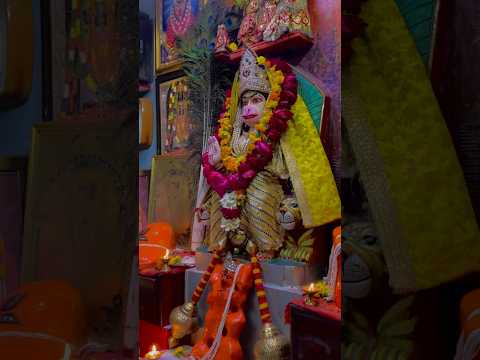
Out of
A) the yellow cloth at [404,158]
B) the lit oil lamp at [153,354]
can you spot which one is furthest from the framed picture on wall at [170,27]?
the yellow cloth at [404,158]

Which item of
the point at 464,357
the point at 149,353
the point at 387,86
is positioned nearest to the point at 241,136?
the point at 149,353

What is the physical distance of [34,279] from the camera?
0.63 meters

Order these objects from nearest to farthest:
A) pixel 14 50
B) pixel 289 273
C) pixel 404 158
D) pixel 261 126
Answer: pixel 14 50, pixel 404 158, pixel 289 273, pixel 261 126

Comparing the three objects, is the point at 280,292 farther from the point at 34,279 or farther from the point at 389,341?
the point at 34,279

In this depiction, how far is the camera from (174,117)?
3.22 meters

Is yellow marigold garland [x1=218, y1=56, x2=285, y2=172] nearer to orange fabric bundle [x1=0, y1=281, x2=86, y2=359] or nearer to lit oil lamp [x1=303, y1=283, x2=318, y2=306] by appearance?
lit oil lamp [x1=303, y1=283, x2=318, y2=306]

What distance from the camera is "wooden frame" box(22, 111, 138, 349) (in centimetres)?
66

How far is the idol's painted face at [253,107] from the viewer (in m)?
2.51

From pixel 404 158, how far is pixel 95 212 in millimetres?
476

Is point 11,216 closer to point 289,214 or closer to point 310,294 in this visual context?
point 310,294

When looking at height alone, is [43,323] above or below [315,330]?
above

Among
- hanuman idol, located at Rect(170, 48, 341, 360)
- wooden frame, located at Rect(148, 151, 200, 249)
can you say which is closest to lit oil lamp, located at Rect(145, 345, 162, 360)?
hanuman idol, located at Rect(170, 48, 341, 360)

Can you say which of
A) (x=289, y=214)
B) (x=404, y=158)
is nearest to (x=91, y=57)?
(x=404, y=158)

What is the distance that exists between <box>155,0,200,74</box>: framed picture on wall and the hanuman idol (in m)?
0.79
